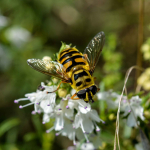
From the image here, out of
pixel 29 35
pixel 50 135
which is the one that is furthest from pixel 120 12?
pixel 50 135

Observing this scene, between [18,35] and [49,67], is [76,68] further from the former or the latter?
[18,35]

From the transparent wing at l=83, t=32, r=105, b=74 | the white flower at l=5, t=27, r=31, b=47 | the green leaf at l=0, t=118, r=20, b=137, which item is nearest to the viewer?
the transparent wing at l=83, t=32, r=105, b=74

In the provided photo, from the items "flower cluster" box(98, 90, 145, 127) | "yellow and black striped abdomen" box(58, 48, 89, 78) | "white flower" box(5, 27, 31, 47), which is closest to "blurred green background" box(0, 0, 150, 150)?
"white flower" box(5, 27, 31, 47)

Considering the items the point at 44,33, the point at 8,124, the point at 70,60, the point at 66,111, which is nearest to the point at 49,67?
the point at 70,60

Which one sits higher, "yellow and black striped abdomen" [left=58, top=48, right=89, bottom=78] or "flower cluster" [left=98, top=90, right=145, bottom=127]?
"yellow and black striped abdomen" [left=58, top=48, right=89, bottom=78]

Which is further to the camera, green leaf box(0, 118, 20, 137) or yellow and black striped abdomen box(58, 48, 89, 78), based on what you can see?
green leaf box(0, 118, 20, 137)

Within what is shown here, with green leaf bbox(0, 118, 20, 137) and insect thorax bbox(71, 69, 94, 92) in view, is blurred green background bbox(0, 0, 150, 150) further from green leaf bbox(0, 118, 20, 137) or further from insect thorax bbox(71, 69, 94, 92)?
insect thorax bbox(71, 69, 94, 92)
